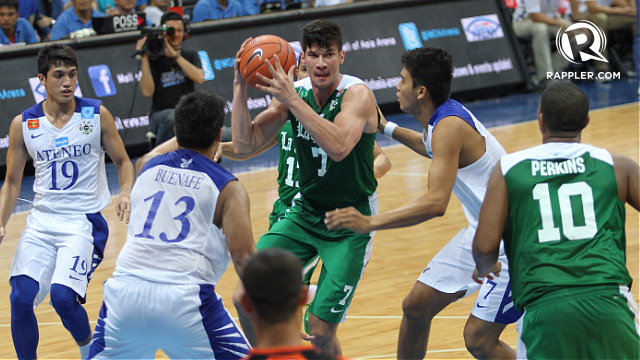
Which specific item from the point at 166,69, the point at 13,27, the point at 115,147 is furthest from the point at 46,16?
the point at 115,147

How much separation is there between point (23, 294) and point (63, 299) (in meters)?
0.32

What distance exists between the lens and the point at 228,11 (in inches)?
566

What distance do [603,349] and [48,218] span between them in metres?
3.75

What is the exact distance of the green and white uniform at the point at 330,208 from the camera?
16.8 feet

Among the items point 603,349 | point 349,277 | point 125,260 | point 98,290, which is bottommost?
point 98,290

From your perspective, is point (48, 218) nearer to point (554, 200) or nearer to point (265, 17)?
point (554, 200)

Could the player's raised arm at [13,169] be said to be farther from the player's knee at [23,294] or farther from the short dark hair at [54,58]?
the player's knee at [23,294]

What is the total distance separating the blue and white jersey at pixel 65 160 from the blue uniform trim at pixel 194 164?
72.6 inches

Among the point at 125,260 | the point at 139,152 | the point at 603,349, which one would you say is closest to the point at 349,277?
the point at 125,260

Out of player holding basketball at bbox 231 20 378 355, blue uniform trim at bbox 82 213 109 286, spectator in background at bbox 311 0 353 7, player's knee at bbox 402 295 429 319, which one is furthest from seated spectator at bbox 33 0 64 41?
player's knee at bbox 402 295 429 319

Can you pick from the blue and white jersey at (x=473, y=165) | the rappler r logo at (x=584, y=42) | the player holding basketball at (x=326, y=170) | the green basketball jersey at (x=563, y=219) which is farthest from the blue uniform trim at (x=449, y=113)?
the rappler r logo at (x=584, y=42)

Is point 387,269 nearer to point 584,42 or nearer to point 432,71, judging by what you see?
point 432,71

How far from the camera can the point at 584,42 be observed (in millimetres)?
17297

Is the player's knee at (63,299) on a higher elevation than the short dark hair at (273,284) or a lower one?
lower
